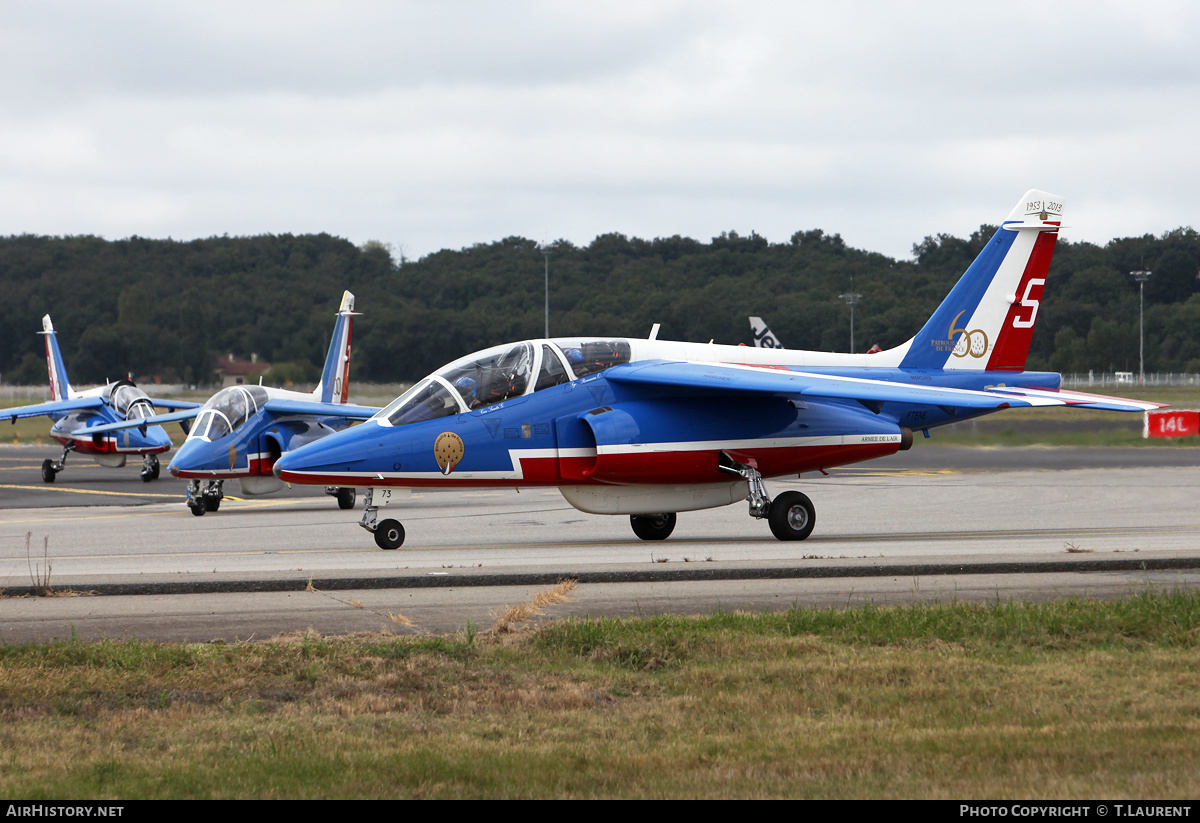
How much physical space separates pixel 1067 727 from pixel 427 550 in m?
9.71

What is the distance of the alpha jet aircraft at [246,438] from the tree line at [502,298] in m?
42.2

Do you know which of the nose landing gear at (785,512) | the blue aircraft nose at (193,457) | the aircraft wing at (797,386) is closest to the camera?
the aircraft wing at (797,386)

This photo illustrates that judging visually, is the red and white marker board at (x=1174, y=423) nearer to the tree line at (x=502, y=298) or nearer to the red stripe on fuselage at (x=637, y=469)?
the red stripe on fuselage at (x=637, y=469)

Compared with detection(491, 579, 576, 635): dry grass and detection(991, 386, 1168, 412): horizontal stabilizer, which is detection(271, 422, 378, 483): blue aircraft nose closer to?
Answer: detection(491, 579, 576, 635): dry grass

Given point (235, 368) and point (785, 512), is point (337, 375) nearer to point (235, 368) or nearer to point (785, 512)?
point (785, 512)

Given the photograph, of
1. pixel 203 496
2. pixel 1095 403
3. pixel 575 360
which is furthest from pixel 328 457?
pixel 1095 403

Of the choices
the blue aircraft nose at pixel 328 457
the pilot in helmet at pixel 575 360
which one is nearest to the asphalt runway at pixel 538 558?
the blue aircraft nose at pixel 328 457

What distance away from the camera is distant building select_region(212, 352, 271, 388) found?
77.6 metres

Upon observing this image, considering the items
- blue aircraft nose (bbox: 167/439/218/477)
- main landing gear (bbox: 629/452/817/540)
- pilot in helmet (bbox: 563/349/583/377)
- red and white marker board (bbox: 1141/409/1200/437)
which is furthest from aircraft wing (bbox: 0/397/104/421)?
red and white marker board (bbox: 1141/409/1200/437)

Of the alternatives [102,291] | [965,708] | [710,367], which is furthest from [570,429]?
[102,291]

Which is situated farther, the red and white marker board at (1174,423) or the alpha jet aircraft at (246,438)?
Answer: the alpha jet aircraft at (246,438)

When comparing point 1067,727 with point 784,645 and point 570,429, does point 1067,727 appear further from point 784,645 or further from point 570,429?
point 570,429

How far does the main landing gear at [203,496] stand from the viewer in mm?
21438

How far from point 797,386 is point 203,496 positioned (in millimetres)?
12422
